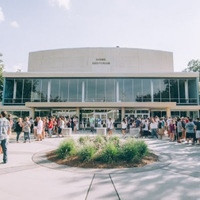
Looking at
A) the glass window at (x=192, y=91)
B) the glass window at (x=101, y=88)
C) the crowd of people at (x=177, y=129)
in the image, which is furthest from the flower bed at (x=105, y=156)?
the glass window at (x=192, y=91)

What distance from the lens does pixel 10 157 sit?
7.11m

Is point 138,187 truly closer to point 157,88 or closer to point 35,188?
point 35,188

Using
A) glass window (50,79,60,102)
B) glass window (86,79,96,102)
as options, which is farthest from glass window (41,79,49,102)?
glass window (86,79,96,102)

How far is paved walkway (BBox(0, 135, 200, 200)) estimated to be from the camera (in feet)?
12.5

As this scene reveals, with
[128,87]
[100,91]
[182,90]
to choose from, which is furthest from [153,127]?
[182,90]

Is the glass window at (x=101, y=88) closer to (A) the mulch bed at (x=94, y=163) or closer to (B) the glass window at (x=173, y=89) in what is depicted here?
(B) the glass window at (x=173, y=89)

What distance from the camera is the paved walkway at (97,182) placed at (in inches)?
150

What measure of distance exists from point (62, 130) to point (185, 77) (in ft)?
66.6

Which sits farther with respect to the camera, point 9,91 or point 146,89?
point 9,91

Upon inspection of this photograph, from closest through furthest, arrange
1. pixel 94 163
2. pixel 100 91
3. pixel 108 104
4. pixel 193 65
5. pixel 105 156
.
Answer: pixel 94 163, pixel 105 156, pixel 108 104, pixel 100 91, pixel 193 65

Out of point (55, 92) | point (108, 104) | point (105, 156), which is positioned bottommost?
point (105, 156)

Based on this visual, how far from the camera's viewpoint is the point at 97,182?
456 cm

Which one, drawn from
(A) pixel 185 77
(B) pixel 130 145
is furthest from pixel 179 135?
(A) pixel 185 77

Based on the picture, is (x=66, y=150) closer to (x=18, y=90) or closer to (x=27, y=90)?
(x=27, y=90)
